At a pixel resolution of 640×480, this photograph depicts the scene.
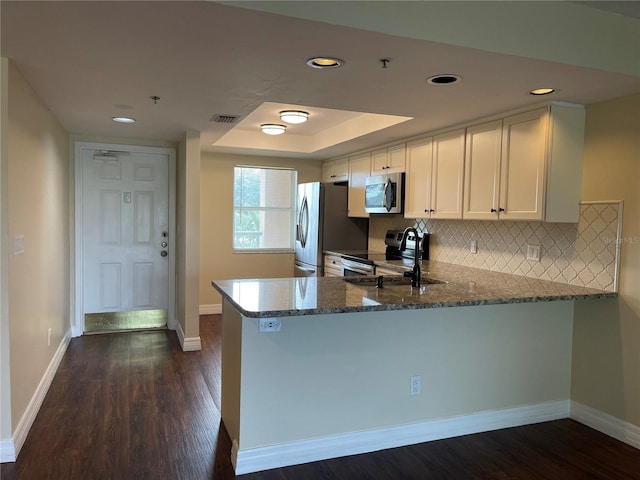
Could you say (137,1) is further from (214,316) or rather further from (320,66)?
(214,316)

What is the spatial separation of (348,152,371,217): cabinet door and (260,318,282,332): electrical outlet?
2.99 meters

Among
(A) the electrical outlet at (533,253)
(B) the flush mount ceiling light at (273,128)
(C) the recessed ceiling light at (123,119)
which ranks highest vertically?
(B) the flush mount ceiling light at (273,128)

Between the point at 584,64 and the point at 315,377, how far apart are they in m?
2.12

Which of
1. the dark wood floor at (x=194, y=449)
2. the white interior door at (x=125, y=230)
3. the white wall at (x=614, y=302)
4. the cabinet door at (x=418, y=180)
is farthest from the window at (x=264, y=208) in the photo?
the white wall at (x=614, y=302)

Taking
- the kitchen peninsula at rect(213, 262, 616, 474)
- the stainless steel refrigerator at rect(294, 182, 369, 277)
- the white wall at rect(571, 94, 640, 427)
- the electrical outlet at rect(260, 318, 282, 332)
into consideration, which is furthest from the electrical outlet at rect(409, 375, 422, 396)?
the stainless steel refrigerator at rect(294, 182, 369, 277)

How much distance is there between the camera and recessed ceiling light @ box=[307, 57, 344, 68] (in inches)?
86.7

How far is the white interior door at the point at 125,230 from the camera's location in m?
4.81

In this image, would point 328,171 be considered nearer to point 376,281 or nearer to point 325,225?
point 325,225

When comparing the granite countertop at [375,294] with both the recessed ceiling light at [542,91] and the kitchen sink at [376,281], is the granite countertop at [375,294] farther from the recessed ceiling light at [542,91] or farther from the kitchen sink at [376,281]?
the recessed ceiling light at [542,91]

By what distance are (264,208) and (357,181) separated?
1.52m

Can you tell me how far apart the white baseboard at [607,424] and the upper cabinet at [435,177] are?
62.8 inches

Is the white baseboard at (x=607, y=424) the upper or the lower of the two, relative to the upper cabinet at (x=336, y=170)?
lower

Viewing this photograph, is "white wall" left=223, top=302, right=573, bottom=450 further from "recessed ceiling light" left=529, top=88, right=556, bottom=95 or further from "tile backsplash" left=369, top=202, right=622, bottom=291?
"recessed ceiling light" left=529, top=88, right=556, bottom=95

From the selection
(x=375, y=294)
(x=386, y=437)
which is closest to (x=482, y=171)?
(x=375, y=294)
